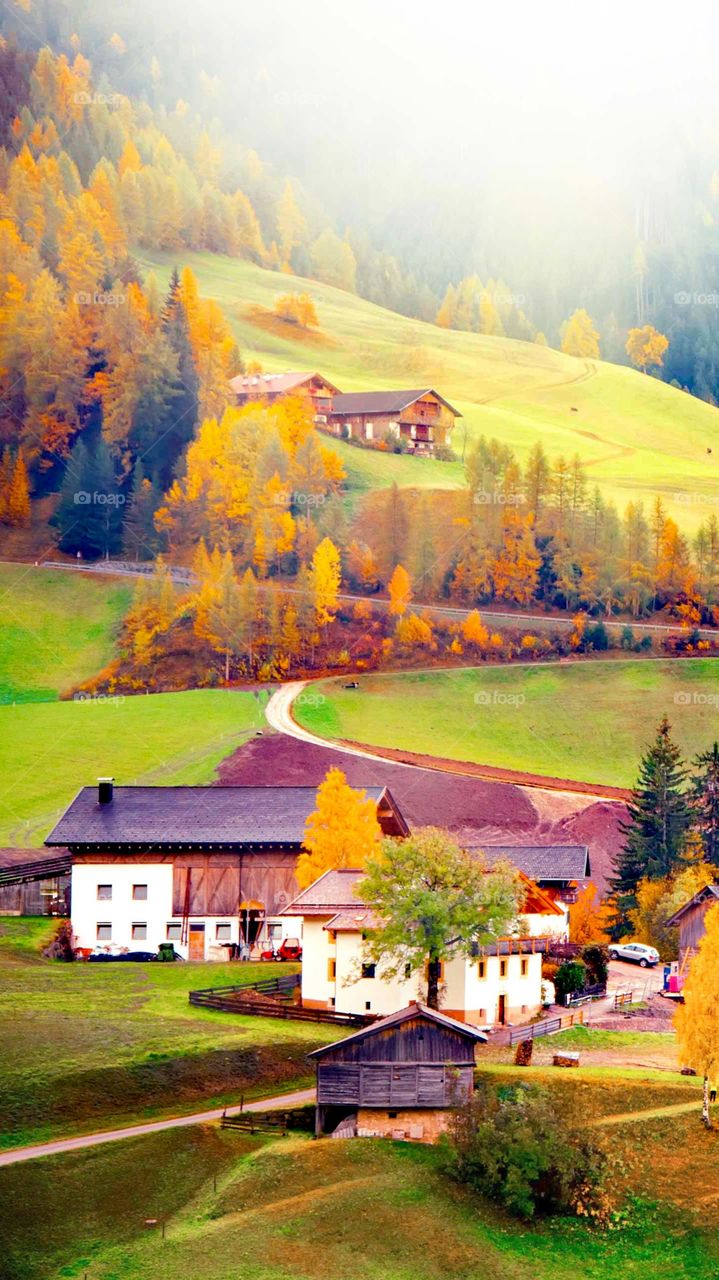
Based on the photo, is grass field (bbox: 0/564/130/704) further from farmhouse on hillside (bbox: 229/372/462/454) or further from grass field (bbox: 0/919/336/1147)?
grass field (bbox: 0/919/336/1147)

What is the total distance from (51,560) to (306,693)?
137 ft

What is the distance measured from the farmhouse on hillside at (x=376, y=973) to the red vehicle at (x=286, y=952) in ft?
38.1

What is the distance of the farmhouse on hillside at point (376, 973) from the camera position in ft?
233

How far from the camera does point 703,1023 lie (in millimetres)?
61688

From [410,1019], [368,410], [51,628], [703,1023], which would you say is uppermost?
[368,410]

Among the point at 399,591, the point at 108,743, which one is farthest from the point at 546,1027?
the point at 399,591

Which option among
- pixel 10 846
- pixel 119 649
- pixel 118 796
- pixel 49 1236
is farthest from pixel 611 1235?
pixel 119 649

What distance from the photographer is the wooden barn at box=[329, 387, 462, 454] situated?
192m

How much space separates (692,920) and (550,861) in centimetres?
774

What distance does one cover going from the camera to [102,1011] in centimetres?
6931

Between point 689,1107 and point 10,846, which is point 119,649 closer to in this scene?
point 10,846

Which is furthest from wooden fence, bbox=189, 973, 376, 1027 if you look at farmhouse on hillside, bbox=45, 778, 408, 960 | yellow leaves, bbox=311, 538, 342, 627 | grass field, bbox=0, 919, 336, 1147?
yellow leaves, bbox=311, 538, 342, 627

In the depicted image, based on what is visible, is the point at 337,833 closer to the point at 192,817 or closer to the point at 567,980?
the point at 192,817

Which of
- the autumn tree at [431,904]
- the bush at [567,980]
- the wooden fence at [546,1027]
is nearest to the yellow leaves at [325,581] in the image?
the bush at [567,980]
